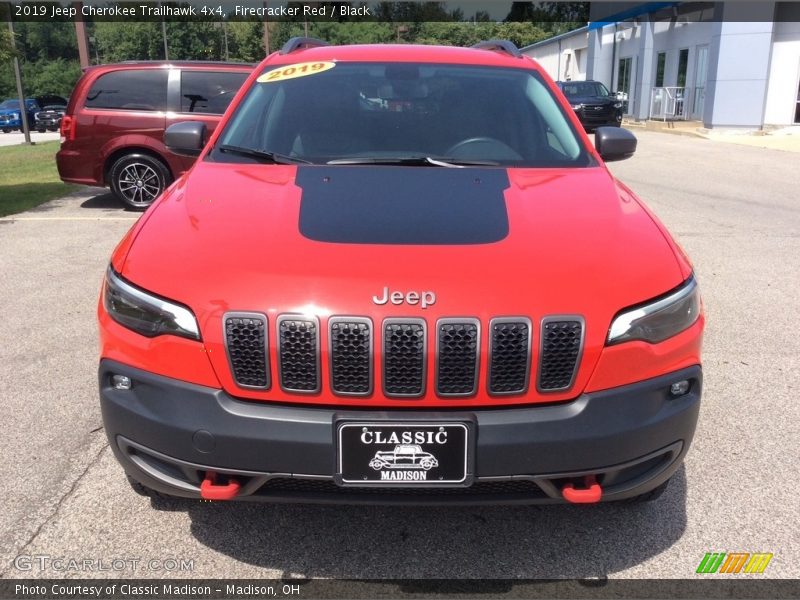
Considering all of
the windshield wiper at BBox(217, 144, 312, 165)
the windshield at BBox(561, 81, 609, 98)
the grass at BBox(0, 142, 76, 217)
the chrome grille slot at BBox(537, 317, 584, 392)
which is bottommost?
the grass at BBox(0, 142, 76, 217)

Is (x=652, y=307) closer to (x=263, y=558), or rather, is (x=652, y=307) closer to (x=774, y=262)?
(x=263, y=558)

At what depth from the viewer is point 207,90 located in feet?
33.5

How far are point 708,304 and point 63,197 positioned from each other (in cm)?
947

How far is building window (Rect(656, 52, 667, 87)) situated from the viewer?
2919 centimetres

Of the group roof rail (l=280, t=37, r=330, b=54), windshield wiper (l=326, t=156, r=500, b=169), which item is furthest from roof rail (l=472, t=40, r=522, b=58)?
windshield wiper (l=326, t=156, r=500, b=169)

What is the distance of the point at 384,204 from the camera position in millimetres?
2637

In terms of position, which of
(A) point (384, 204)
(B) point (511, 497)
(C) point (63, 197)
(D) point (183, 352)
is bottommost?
(C) point (63, 197)

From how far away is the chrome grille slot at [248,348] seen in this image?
2127 millimetres

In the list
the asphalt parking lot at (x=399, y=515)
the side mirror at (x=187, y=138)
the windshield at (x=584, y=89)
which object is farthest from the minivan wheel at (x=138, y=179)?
the windshield at (x=584, y=89)

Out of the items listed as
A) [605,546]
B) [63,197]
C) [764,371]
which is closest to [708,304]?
[764,371]

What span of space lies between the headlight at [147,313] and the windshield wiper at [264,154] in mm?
1017

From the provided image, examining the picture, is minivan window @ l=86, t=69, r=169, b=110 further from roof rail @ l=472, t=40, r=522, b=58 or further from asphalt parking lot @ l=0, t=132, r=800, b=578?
roof rail @ l=472, t=40, r=522, b=58

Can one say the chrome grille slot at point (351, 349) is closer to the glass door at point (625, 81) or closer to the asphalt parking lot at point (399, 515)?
the asphalt parking lot at point (399, 515)
